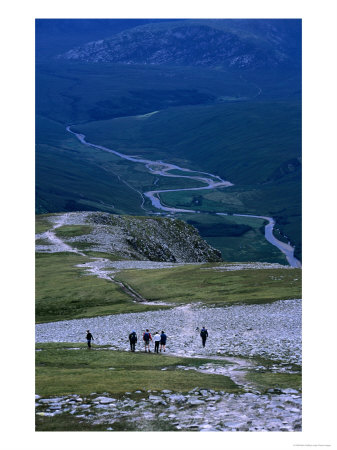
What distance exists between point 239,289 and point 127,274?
26.2 metres

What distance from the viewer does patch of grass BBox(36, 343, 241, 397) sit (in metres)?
36.1

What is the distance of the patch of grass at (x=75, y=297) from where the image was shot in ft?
292

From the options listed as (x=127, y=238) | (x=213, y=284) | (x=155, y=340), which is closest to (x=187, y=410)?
(x=155, y=340)

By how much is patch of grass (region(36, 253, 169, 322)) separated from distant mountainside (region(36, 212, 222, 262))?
1221 inches

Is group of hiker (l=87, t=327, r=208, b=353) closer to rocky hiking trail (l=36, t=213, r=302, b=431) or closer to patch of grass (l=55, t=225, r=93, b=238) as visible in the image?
rocky hiking trail (l=36, t=213, r=302, b=431)

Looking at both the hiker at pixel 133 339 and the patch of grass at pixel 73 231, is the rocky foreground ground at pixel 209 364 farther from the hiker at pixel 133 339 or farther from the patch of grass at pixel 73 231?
the patch of grass at pixel 73 231

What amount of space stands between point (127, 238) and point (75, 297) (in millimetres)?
64763

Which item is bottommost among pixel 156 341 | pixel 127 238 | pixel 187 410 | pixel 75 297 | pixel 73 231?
pixel 187 410

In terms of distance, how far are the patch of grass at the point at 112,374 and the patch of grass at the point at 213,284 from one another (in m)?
34.3

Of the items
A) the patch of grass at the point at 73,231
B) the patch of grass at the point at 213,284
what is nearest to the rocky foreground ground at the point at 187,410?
the patch of grass at the point at 213,284

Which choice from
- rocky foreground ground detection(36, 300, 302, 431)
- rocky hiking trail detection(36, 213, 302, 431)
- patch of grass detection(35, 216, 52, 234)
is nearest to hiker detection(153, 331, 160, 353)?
rocky foreground ground detection(36, 300, 302, 431)

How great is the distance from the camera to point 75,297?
9894 cm

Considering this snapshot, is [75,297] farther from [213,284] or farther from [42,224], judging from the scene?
[42,224]
